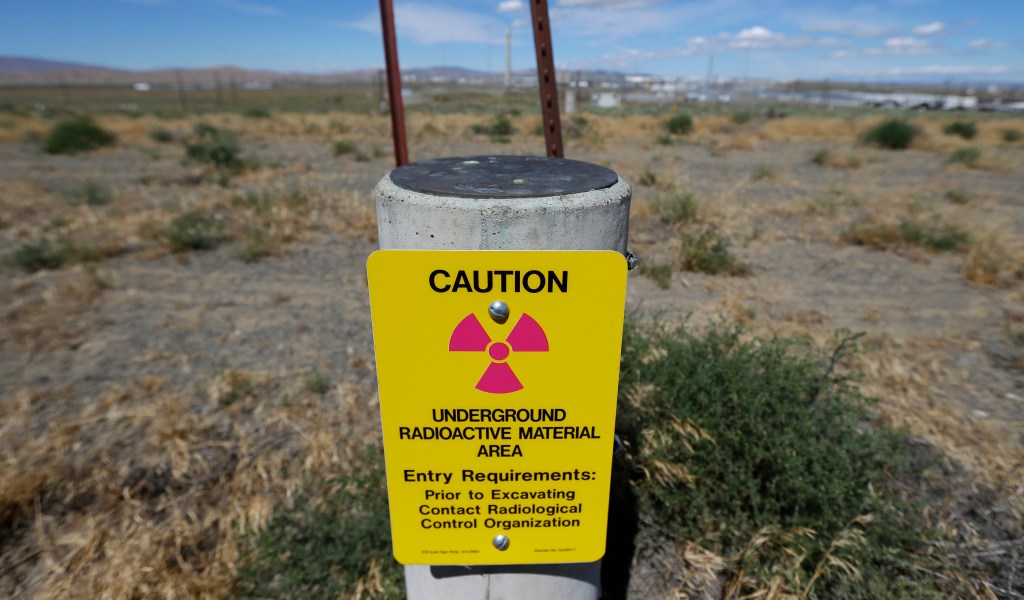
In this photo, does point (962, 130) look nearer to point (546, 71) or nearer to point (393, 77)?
point (546, 71)

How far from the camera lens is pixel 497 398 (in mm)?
1276

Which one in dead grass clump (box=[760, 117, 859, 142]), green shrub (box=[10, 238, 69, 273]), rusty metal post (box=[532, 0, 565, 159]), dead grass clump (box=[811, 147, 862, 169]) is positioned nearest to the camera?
rusty metal post (box=[532, 0, 565, 159])

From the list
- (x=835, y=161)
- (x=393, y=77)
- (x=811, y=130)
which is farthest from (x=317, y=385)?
(x=811, y=130)

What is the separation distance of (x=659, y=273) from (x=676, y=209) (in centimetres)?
224

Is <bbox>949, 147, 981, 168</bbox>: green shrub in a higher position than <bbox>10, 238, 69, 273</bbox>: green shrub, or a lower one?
higher

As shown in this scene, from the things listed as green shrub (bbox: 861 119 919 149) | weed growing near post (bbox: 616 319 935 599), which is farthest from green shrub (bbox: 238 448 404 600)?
green shrub (bbox: 861 119 919 149)

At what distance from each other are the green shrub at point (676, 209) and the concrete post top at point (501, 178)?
6199 mm

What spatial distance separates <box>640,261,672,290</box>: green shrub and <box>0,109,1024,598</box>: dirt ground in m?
0.08

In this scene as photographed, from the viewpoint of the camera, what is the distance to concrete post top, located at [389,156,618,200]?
124 centimetres

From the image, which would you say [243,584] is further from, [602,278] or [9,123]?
[9,123]

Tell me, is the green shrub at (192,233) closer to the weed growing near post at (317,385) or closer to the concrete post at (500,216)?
the weed growing near post at (317,385)

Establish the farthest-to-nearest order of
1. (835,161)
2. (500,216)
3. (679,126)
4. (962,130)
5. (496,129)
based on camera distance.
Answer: (679,126) < (962,130) < (496,129) < (835,161) < (500,216)

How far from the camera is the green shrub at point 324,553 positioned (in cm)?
220

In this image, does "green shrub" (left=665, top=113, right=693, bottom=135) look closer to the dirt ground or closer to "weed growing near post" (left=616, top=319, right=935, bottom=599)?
the dirt ground
